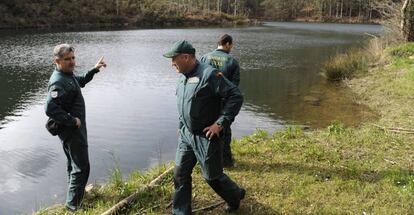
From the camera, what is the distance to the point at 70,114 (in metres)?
5.91

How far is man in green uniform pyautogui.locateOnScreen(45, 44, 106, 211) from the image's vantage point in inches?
223

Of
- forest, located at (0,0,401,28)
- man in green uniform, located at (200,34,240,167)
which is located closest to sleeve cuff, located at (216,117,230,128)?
man in green uniform, located at (200,34,240,167)

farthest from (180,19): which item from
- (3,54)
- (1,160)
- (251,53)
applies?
(1,160)

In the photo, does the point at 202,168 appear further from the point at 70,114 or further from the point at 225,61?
the point at 225,61

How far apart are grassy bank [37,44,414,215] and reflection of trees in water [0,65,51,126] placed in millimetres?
9045

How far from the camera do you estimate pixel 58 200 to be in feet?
25.7

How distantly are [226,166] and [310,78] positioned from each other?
53.3 ft

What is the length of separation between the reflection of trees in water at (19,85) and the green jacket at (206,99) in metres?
10.6

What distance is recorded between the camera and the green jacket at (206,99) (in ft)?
16.2

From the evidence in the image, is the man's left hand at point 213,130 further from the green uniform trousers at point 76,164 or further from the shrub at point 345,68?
the shrub at point 345,68

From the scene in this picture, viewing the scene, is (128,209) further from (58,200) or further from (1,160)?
(1,160)

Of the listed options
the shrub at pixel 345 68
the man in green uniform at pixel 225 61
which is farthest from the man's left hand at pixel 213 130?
the shrub at pixel 345 68

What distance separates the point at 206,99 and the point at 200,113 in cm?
18

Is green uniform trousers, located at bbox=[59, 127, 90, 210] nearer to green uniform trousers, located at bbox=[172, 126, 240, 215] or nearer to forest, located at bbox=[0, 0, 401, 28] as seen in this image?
green uniform trousers, located at bbox=[172, 126, 240, 215]
